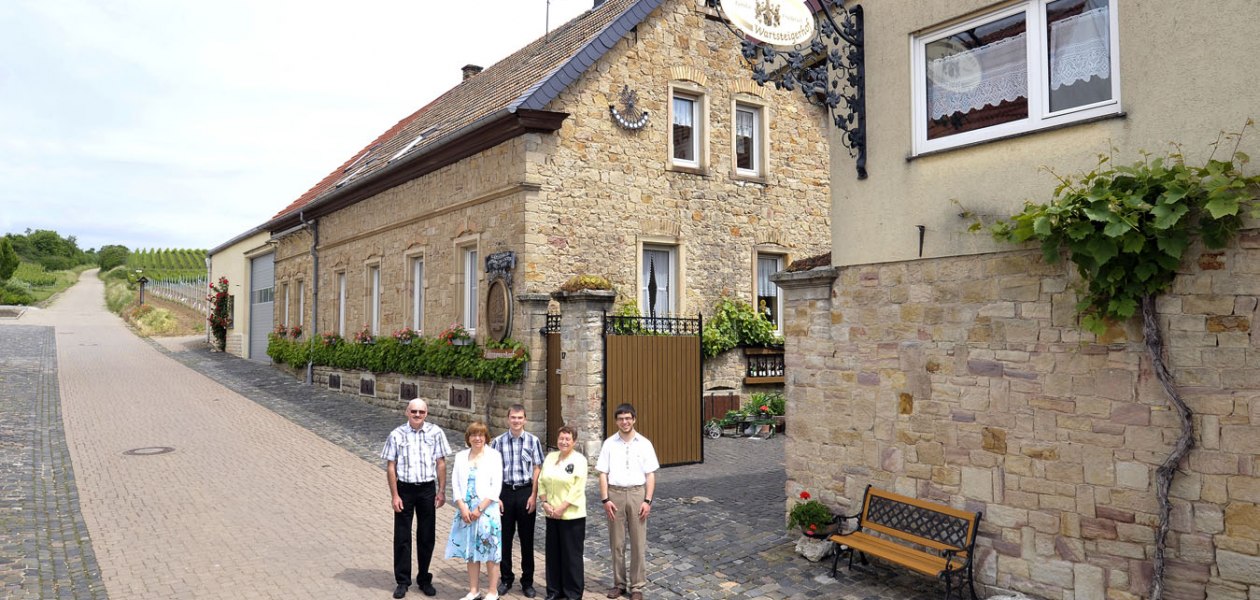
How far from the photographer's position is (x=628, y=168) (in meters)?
13.7

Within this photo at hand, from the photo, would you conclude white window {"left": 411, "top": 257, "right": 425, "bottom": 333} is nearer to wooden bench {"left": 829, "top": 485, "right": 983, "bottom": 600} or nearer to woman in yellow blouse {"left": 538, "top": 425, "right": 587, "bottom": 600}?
woman in yellow blouse {"left": 538, "top": 425, "right": 587, "bottom": 600}

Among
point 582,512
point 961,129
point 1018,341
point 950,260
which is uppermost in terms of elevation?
point 961,129

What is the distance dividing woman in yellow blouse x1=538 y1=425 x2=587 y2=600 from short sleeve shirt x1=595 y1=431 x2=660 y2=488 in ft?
0.70

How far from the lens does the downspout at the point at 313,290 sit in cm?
2055

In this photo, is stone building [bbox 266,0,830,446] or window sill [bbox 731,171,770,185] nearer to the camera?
stone building [bbox 266,0,830,446]

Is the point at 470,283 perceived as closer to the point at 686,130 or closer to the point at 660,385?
the point at 686,130

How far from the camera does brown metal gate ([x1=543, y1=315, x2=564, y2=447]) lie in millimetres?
12008

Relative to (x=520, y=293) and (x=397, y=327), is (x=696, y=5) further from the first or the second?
(x=397, y=327)

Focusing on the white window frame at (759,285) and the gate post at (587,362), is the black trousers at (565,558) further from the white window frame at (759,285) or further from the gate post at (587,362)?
the white window frame at (759,285)

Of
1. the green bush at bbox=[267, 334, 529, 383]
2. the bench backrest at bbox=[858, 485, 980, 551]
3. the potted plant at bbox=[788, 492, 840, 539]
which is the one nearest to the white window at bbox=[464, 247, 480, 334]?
the green bush at bbox=[267, 334, 529, 383]

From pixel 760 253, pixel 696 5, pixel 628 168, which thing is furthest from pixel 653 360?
pixel 696 5

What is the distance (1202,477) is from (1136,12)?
2997mm

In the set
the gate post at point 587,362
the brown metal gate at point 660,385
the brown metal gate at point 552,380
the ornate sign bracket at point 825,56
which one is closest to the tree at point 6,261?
the brown metal gate at point 552,380

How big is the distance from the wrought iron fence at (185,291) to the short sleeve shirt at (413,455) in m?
36.0
